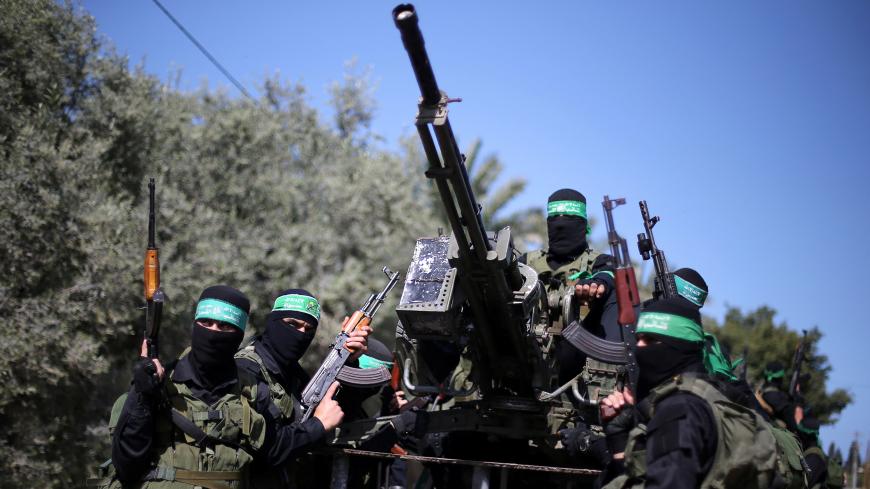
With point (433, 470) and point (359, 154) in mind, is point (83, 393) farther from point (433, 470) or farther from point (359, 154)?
point (359, 154)

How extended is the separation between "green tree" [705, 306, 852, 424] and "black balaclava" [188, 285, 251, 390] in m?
21.6

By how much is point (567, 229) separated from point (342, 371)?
7.65 ft

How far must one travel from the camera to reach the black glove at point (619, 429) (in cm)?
536

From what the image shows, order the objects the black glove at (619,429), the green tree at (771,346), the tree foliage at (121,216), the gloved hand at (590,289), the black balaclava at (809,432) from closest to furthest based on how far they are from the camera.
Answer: the black glove at (619,429) → the gloved hand at (590,289) → the black balaclava at (809,432) → the tree foliage at (121,216) → the green tree at (771,346)

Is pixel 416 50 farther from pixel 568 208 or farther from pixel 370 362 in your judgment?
pixel 370 362

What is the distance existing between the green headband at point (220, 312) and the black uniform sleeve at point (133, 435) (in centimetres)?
65

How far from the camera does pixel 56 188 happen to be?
1361 centimetres

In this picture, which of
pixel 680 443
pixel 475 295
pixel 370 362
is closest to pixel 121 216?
Answer: pixel 370 362

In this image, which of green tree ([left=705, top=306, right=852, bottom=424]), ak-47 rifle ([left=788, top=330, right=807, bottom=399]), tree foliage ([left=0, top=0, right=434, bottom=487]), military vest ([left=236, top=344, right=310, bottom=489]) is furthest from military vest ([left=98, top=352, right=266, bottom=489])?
green tree ([left=705, top=306, right=852, bottom=424])

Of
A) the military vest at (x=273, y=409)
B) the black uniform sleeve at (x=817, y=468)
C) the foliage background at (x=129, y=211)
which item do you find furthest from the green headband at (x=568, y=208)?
the foliage background at (x=129, y=211)

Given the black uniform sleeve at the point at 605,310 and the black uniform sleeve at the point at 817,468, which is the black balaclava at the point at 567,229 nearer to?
the black uniform sleeve at the point at 605,310

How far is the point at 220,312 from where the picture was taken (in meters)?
5.65

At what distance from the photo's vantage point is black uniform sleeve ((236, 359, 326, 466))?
5918 mm

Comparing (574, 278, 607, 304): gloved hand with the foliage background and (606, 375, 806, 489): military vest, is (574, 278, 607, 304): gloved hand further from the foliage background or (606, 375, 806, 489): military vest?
the foliage background
